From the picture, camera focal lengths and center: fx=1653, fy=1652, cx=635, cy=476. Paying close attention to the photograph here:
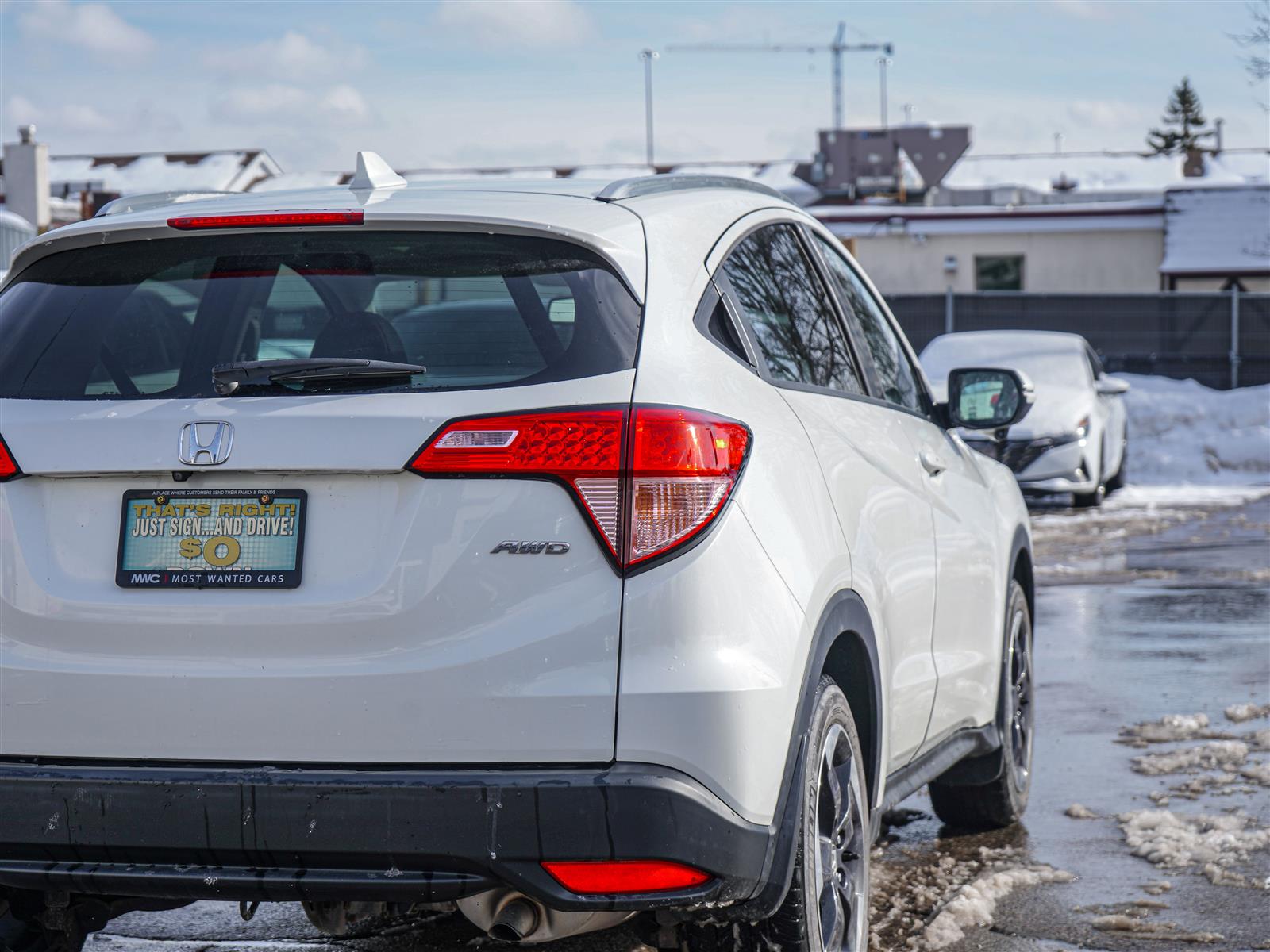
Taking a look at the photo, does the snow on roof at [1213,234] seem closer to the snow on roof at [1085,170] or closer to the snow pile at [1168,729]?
the snow on roof at [1085,170]

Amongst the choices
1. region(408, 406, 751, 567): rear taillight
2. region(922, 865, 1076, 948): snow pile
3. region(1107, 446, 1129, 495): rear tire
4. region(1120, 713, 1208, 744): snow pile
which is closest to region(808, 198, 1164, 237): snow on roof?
region(1107, 446, 1129, 495): rear tire

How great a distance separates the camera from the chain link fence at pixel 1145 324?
30188 mm

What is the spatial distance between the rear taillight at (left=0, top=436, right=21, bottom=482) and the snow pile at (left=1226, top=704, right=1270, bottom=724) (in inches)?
209

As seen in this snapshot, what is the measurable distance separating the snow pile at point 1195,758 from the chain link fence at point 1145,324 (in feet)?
79.5

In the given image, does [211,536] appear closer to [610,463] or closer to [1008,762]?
[610,463]

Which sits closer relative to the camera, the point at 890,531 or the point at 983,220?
the point at 890,531

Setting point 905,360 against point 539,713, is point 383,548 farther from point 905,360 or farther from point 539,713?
point 905,360

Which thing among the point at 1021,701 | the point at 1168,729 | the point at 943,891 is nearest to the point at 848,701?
the point at 943,891

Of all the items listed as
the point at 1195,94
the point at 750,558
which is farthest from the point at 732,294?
the point at 1195,94

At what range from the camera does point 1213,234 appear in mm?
37750

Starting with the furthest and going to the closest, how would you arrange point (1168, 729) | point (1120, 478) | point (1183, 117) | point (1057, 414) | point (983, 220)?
point (1183, 117)
point (983, 220)
point (1120, 478)
point (1057, 414)
point (1168, 729)

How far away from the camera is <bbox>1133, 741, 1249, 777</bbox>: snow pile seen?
6.00 meters

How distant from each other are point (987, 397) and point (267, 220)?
8.36 feet

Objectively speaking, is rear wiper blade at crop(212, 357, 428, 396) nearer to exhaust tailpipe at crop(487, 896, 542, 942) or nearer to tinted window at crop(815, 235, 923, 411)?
exhaust tailpipe at crop(487, 896, 542, 942)
